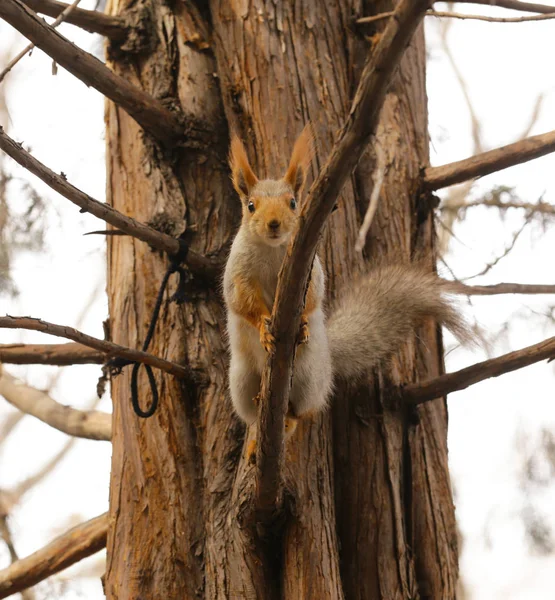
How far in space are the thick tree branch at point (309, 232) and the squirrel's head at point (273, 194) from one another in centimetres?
42

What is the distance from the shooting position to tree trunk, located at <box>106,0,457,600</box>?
162 centimetres

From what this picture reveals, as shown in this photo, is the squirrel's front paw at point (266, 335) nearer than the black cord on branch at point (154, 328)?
Yes

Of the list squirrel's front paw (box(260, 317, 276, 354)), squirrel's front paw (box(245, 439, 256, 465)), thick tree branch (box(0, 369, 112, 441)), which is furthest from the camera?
thick tree branch (box(0, 369, 112, 441))

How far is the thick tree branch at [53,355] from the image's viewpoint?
1.95m

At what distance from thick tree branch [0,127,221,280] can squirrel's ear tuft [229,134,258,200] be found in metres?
0.19

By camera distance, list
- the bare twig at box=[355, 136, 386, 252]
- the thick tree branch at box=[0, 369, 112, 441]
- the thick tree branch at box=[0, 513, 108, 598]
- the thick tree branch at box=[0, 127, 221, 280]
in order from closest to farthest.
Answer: the thick tree branch at box=[0, 127, 221, 280], the bare twig at box=[355, 136, 386, 252], the thick tree branch at box=[0, 513, 108, 598], the thick tree branch at box=[0, 369, 112, 441]

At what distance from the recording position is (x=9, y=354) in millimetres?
1920

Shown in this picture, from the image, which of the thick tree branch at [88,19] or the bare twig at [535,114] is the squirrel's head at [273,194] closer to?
the thick tree branch at [88,19]

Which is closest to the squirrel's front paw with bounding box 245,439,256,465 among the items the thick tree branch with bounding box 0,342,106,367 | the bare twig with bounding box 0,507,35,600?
the thick tree branch with bounding box 0,342,106,367

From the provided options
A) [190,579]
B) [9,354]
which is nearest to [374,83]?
[190,579]

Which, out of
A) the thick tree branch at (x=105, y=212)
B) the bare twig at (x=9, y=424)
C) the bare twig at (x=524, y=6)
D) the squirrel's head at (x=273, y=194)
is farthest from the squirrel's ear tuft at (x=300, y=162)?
the bare twig at (x=9, y=424)

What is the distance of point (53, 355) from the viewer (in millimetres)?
1968

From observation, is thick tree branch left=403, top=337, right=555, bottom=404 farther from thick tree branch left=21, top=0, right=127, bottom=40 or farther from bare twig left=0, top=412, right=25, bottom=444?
bare twig left=0, top=412, right=25, bottom=444

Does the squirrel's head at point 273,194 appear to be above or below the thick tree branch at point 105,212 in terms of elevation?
above
